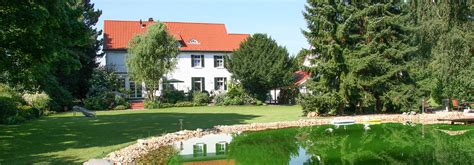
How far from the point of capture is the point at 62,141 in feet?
45.1

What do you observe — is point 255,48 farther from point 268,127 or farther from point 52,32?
point 52,32

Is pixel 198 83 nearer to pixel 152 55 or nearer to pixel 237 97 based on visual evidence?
pixel 237 97

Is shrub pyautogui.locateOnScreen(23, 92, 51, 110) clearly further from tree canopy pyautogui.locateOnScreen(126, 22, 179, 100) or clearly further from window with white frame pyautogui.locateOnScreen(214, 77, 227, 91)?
window with white frame pyautogui.locateOnScreen(214, 77, 227, 91)

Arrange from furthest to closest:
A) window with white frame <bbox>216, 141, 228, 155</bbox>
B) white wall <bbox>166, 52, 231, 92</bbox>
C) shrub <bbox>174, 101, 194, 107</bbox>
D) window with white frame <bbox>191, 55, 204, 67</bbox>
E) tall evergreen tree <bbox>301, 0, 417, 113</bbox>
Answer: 1. window with white frame <bbox>191, 55, 204, 67</bbox>
2. white wall <bbox>166, 52, 231, 92</bbox>
3. shrub <bbox>174, 101, 194, 107</bbox>
4. tall evergreen tree <bbox>301, 0, 417, 113</bbox>
5. window with white frame <bbox>216, 141, 228, 155</bbox>

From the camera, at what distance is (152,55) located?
116 feet

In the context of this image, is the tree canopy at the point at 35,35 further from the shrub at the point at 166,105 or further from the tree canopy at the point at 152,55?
the shrub at the point at 166,105

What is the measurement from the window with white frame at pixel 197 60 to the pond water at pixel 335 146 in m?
27.5

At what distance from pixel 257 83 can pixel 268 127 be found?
20.8m

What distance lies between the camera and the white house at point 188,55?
4244 centimetres

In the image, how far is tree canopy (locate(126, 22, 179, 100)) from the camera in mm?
35188

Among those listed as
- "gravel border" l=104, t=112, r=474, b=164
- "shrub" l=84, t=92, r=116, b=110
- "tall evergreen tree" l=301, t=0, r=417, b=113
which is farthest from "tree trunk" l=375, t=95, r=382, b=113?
"shrub" l=84, t=92, r=116, b=110

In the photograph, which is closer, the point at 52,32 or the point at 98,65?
the point at 52,32

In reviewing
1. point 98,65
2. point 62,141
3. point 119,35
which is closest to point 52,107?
point 98,65

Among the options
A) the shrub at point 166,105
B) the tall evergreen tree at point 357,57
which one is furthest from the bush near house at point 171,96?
the tall evergreen tree at point 357,57
